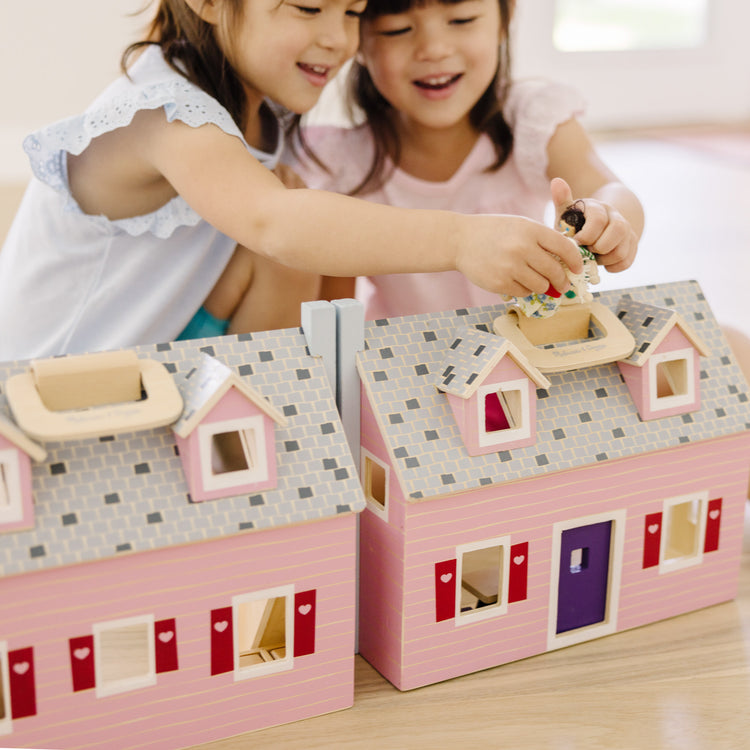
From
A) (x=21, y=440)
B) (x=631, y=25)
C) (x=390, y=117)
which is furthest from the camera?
(x=631, y=25)

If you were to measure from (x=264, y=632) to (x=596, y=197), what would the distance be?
1.95 feet

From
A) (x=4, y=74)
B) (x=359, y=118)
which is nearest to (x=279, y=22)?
(x=359, y=118)

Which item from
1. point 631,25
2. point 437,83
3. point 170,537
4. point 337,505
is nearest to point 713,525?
point 337,505

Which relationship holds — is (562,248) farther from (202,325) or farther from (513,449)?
(202,325)

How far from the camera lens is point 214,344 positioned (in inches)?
24.4

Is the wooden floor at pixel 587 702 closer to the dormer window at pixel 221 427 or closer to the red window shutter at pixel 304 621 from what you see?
the red window shutter at pixel 304 621

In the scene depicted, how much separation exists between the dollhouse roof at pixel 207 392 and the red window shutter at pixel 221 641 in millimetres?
117

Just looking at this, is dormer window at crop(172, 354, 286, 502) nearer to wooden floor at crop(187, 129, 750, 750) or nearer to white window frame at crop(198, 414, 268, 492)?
white window frame at crop(198, 414, 268, 492)

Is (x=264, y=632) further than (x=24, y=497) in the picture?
Yes

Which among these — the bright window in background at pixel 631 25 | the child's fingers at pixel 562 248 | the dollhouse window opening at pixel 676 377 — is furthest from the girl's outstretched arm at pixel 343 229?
the bright window in background at pixel 631 25

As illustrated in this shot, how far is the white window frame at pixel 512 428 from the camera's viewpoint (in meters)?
0.64

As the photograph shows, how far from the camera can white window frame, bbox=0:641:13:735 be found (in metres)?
0.54

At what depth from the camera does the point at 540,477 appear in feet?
2.18

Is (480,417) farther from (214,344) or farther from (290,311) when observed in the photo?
(290,311)
